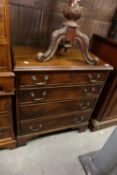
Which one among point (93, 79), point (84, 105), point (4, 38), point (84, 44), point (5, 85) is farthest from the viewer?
point (84, 105)

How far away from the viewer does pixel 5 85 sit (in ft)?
3.18

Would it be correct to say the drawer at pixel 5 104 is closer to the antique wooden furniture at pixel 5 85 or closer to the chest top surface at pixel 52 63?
the antique wooden furniture at pixel 5 85

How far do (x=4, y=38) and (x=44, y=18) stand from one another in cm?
66

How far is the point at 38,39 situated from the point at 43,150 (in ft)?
3.70

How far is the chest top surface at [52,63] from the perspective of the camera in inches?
39.4

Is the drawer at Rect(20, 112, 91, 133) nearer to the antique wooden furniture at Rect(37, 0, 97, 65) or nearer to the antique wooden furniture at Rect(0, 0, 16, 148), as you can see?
the antique wooden furniture at Rect(0, 0, 16, 148)

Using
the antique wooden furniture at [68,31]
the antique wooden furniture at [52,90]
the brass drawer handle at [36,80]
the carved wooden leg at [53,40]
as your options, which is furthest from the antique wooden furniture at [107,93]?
the brass drawer handle at [36,80]

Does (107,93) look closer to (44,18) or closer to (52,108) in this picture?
(52,108)

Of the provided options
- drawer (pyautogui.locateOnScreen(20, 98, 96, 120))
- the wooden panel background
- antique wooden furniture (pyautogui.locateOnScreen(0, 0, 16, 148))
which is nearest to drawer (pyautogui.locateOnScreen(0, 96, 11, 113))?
antique wooden furniture (pyautogui.locateOnScreen(0, 0, 16, 148))

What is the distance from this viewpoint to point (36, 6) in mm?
A: 1251

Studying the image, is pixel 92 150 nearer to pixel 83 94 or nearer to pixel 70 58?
pixel 83 94

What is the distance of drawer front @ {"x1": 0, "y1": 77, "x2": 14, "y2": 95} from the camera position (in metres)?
0.94

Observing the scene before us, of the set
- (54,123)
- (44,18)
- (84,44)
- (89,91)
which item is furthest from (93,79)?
(44,18)

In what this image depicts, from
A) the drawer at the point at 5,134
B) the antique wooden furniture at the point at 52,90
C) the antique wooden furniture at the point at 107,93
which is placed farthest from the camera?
the antique wooden furniture at the point at 107,93
